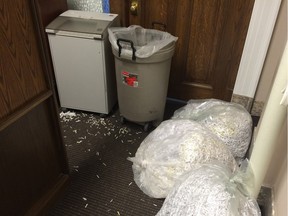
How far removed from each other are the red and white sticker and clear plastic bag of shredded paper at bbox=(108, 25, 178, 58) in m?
0.15

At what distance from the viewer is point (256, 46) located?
1.86 m

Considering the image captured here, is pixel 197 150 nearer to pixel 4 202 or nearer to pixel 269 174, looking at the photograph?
pixel 269 174

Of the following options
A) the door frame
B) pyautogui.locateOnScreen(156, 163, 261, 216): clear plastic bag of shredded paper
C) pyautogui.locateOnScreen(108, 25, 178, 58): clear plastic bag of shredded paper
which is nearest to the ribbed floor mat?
pyautogui.locateOnScreen(156, 163, 261, 216): clear plastic bag of shredded paper

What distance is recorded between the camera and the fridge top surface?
1.82 meters

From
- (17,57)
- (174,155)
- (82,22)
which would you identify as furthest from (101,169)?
(82,22)

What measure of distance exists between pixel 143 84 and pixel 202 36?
0.62 meters

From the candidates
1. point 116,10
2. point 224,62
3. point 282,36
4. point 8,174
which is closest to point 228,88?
point 224,62

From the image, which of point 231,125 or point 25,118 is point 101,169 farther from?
point 231,125

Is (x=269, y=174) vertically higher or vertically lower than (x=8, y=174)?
lower


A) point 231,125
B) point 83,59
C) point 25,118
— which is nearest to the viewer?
point 25,118

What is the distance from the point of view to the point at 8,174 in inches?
44.8

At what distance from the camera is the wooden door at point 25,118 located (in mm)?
1007

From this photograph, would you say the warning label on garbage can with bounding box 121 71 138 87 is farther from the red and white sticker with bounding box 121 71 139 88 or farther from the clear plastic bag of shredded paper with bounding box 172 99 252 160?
the clear plastic bag of shredded paper with bounding box 172 99 252 160

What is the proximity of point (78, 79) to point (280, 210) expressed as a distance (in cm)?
151
